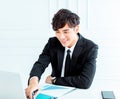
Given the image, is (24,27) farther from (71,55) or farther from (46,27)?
(71,55)

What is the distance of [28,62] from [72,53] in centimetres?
139

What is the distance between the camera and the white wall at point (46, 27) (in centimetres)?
335

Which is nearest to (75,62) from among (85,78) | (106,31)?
(85,78)

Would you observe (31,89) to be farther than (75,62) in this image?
No

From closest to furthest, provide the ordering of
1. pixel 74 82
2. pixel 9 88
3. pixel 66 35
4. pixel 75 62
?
pixel 9 88, pixel 74 82, pixel 66 35, pixel 75 62

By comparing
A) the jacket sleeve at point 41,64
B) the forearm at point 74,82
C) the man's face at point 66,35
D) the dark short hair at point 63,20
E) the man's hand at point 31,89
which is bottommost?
the forearm at point 74,82

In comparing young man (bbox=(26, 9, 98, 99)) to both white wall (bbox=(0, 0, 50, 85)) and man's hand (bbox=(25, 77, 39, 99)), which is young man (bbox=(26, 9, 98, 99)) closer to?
man's hand (bbox=(25, 77, 39, 99))

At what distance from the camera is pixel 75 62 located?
2.20 metres

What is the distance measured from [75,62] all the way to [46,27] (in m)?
1.31

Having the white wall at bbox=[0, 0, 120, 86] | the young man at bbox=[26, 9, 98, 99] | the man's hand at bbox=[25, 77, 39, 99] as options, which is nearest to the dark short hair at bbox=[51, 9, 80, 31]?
the young man at bbox=[26, 9, 98, 99]

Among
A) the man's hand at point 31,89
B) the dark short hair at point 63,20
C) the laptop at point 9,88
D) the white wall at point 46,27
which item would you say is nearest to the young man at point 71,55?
the dark short hair at point 63,20

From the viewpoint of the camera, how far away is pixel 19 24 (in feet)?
11.3

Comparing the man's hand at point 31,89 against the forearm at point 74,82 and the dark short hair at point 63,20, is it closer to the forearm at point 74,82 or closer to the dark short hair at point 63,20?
the forearm at point 74,82

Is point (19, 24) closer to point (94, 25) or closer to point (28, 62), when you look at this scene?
point (28, 62)
